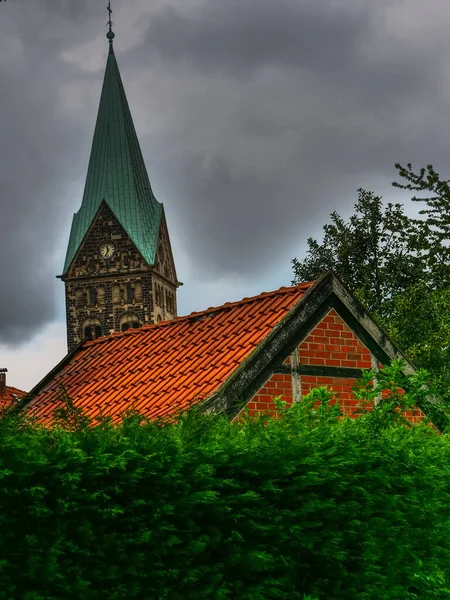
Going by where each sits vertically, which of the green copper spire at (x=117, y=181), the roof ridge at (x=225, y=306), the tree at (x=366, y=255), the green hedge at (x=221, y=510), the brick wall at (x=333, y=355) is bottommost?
the green hedge at (x=221, y=510)

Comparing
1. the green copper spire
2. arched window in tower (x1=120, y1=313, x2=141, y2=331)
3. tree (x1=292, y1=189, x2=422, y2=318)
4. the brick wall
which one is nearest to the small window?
arched window in tower (x1=120, y1=313, x2=141, y2=331)

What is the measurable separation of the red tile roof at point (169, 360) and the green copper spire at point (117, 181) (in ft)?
232

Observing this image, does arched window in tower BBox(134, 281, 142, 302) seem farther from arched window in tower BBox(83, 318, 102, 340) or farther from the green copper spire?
arched window in tower BBox(83, 318, 102, 340)

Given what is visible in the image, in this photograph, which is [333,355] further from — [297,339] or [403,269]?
[403,269]

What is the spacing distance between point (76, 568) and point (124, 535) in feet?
1.28

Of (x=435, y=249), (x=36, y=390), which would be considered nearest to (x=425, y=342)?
(x=435, y=249)

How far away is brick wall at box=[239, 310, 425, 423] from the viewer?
13.9 m

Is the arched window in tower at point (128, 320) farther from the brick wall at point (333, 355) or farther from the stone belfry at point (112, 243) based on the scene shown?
the brick wall at point (333, 355)

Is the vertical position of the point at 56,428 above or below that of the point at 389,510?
above

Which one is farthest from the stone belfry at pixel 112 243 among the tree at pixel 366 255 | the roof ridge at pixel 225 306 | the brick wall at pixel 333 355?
the brick wall at pixel 333 355

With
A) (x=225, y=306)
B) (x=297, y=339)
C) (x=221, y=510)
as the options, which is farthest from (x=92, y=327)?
(x=221, y=510)

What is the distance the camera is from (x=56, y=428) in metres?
6.49

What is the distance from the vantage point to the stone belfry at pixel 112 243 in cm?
8662

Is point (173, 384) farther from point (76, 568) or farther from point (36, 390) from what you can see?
point (76, 568)
